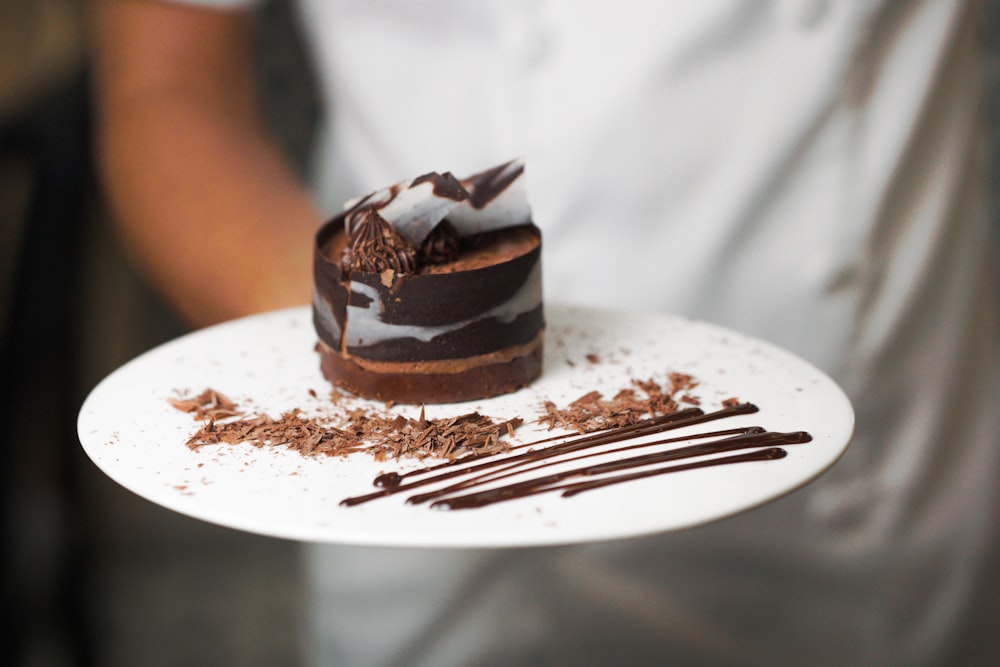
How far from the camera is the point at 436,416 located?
4.45 ft

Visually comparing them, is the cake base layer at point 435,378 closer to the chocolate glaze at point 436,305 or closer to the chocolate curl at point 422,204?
the chocolate glaze at point 436,305

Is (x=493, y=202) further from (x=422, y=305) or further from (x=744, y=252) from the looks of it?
(x=744, y=252)

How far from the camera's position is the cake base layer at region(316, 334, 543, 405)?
139 centimetres

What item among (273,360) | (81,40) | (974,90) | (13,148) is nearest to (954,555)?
(974,90)

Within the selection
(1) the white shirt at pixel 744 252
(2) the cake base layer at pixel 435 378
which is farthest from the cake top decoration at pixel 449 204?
(1) the white shirt at pixel 744 252

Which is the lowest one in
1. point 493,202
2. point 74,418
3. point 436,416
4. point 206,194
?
point 74,418

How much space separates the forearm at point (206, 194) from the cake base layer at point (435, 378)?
1.86 ft

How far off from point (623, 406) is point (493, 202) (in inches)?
13.8

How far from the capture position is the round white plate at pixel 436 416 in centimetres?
104

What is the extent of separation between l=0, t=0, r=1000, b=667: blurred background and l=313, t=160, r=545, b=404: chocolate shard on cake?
1610mm

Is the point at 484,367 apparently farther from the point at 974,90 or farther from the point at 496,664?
the point at 974,90

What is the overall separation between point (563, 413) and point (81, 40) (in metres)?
2.64

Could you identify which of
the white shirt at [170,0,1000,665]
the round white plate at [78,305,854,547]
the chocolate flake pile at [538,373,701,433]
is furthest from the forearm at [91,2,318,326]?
the chocolate flake pile at [538,373,701,433]

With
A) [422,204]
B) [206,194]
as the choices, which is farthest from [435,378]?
[206,194]
